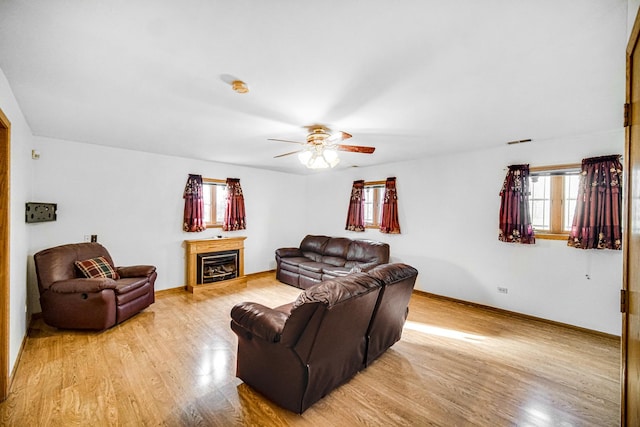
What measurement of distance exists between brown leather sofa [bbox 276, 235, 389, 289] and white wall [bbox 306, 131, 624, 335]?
1.74 feet

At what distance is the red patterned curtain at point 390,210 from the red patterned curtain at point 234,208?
120 inches

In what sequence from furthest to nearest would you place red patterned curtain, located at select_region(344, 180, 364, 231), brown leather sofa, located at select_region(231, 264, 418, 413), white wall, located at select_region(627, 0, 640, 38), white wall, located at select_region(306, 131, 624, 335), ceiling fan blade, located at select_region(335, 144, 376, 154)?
red patterned curtain, located at select_region(344, 180, 364, 231), white wall, located at select_region(306, 131, 624, 335), ceiling fan blade, located at select_region(335, 144, 376, 154), brown leather sofa, located at select_region(231, 264, 418, 413), white wall, located at select_region(627, 0, 640, 38)

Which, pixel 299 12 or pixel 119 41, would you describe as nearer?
pixel 299 12

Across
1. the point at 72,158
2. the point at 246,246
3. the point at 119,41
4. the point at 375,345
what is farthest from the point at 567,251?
the point at 72,158

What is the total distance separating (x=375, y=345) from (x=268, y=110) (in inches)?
102

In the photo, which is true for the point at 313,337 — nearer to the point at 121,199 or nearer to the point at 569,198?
the point at 569,198

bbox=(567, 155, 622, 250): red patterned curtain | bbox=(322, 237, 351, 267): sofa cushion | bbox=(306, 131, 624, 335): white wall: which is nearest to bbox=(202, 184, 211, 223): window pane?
bbox=(322, 237, 351, 267): sofa cushion

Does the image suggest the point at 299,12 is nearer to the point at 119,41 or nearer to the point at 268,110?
the point at 119,41

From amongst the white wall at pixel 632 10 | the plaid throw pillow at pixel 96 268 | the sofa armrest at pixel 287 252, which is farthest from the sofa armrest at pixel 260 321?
the sofa armrest at pixel 287 252

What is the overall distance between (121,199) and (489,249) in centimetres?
602

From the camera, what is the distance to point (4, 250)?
2.11 meters

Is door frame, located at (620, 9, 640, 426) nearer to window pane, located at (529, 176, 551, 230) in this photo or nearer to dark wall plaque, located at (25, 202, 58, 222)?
window pane, located at (529, 176, 551, 230)

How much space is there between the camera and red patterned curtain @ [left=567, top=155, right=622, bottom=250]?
122 inches

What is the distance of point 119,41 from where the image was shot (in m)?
1.58
